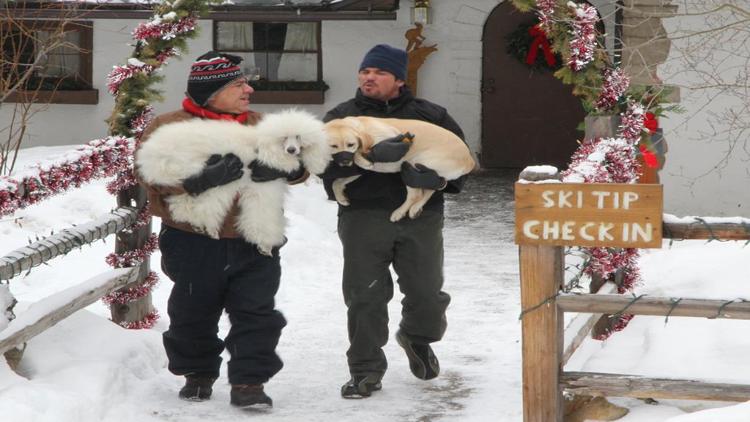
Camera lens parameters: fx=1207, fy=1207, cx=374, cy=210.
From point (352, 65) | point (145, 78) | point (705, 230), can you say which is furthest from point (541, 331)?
point (352, 65)

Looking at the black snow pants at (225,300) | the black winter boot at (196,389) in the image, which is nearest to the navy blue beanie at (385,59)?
the black snow pants at (225,300)

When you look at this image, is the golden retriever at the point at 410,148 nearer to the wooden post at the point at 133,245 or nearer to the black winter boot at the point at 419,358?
the black winter boot at the point at 419,358

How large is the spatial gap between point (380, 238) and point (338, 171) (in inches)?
16.8

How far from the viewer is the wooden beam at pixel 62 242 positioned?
18.3 ft

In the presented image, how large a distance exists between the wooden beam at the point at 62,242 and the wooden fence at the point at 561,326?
2.35 metres

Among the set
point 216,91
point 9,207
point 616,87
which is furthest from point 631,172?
point 9,207

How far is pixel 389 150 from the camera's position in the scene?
18.3 ft

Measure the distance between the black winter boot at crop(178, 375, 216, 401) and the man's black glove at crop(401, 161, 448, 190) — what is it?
1.37m

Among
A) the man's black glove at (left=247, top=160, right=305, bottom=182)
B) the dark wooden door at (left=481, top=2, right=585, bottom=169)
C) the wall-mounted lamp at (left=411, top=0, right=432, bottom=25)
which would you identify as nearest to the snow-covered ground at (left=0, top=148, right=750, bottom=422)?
the man's black glove at (left=247, top=160, right=305, bottom=182)

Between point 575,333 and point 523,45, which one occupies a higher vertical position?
point 523,45

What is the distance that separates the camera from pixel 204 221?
547cm

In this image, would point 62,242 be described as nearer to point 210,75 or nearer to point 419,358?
point 210,75

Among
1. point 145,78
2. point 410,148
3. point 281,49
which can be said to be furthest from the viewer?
point 281,49

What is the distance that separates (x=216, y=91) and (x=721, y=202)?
837cm
